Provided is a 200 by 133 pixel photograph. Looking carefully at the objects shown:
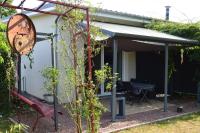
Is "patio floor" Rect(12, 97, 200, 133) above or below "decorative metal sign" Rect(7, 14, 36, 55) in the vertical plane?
below

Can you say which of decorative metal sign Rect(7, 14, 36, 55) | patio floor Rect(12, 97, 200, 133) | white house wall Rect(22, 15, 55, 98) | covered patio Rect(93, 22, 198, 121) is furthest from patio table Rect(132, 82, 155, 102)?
decorative metal sign Rect(7, 14, 36, 55)

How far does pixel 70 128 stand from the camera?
951 cm

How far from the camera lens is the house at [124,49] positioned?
11.9 metres

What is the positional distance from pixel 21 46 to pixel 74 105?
66.0 inches

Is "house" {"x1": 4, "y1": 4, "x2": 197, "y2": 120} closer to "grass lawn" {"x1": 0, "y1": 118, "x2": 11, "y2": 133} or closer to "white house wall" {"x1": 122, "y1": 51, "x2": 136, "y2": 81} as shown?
"white house wall" {"x1": 122, "y1": 51, "x2": 136, "y2": 81}

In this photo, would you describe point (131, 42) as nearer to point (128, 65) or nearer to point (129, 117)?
point (129, 117)

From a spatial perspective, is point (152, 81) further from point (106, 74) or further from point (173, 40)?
point (106, 74)

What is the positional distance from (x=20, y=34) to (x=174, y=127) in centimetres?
619

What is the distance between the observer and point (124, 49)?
16953 mm

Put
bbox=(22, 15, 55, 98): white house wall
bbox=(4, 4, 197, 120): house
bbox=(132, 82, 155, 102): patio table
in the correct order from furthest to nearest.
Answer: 1. bbox=(22, 15, 55, 98): white house wall
2. bbox=(132, 82, 155, 102): patio table
3. bbox=(4, 4, 197, 120): house

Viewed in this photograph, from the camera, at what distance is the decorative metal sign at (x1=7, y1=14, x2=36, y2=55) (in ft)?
18.6

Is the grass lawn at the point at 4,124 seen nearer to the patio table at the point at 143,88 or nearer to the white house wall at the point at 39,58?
Result: the white house wall at the point at 39,58

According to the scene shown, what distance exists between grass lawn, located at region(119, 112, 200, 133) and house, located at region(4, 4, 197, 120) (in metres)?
1.15

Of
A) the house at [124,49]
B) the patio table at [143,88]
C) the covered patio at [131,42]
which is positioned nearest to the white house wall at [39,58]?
the house at [124,49]
